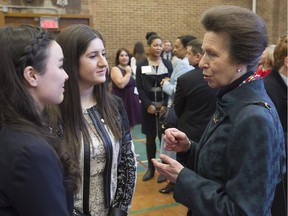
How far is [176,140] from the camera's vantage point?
1.46 meters

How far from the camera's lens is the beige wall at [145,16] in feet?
27.5

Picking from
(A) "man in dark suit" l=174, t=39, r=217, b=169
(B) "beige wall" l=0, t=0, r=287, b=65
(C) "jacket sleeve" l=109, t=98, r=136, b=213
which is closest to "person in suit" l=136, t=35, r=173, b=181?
(A) "man in dark suit" l=174, t=39, r=217, b=169

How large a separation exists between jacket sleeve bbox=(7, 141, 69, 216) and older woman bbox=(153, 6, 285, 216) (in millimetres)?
474

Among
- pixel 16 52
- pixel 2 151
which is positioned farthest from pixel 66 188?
pixel 16 52

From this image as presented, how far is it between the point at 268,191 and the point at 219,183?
0.17 metres

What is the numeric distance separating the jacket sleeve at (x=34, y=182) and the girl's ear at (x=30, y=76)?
233mm

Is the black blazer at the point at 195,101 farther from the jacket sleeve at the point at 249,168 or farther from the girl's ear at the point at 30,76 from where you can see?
the girl's ear at the point at 30,76

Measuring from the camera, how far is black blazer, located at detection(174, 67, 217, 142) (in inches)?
116

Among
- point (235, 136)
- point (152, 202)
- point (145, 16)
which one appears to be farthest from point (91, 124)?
point (145, 16)

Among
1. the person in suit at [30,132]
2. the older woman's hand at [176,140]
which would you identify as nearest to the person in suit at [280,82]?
the older woman's hand at [176,140]

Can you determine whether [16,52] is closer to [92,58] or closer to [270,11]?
[92,58]

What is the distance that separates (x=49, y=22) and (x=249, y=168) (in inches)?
297

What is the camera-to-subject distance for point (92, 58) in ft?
5.23

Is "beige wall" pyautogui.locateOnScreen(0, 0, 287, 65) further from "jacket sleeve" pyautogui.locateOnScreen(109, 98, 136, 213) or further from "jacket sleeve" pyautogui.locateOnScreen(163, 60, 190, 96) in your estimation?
"jacket sleeve" pyautogui.locateOnScreen(109, 98, 136, 213)
